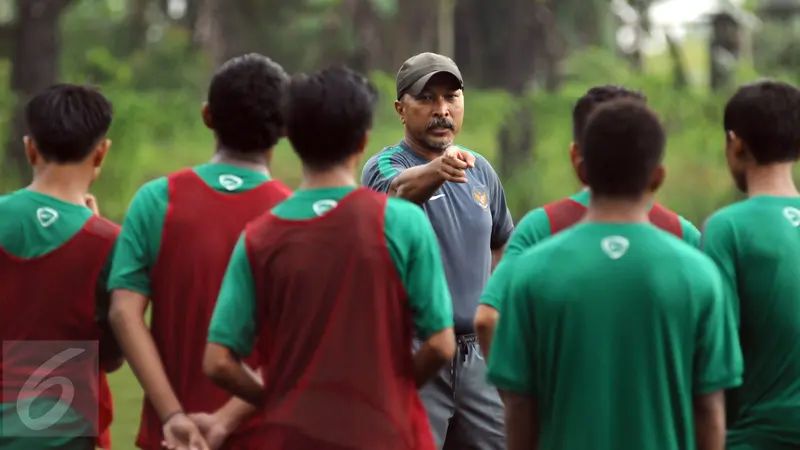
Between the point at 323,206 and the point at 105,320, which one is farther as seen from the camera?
the point at 105,320

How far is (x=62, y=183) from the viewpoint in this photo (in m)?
4.38

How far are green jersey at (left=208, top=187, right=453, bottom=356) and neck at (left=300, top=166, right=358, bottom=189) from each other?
3 centimetres

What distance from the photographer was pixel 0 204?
432 cm

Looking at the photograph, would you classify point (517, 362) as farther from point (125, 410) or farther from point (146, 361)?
point (125, 410)

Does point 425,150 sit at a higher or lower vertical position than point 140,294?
higher

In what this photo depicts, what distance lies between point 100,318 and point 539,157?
15.8 meters

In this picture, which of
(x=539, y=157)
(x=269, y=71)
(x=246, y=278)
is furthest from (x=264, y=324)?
(x=539, y=157)

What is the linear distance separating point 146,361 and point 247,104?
2.68 feet

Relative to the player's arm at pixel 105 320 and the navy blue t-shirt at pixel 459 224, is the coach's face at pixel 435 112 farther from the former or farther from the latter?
the player's arm at pixel 105 320

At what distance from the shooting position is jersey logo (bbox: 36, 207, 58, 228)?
4.29 meters

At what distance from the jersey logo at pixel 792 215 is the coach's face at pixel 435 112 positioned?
177cm

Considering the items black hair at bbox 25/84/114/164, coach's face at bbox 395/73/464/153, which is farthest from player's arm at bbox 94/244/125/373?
coach's face at bbox 395/73/464/153

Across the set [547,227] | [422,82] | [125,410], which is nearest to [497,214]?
[422,82]

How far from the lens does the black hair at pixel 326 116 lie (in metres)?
3.85
